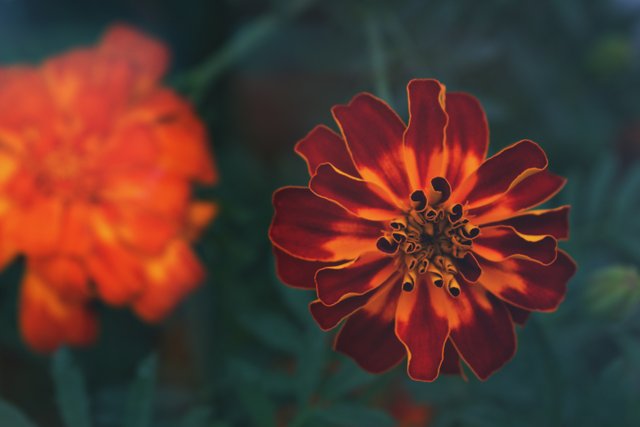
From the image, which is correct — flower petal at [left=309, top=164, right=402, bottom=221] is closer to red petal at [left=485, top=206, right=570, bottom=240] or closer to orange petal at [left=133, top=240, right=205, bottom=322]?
red petal at [left=485, top=206, right=570, bottom=240]

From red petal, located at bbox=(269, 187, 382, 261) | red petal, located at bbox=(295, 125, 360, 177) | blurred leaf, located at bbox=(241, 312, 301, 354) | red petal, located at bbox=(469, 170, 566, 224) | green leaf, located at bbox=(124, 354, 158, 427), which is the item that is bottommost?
blurred leaf, located at bbox=(241, 312, 301, 354)

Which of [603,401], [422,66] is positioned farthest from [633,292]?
[422,66]

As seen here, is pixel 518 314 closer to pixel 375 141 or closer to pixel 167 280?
pixel 375 141

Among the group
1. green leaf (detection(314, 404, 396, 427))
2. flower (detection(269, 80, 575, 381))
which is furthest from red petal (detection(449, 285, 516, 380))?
green leaf (detection(314, 404, 396, 427))

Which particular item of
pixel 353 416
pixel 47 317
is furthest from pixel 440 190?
pixel 47 317

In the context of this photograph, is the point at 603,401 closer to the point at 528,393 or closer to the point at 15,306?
the point at 528,393

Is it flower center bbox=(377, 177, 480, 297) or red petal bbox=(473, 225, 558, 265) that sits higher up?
flower center bbox=(377, 177, 480, 297)

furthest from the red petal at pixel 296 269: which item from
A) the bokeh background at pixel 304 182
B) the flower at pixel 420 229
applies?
the bokeh background at pixel 304 182
